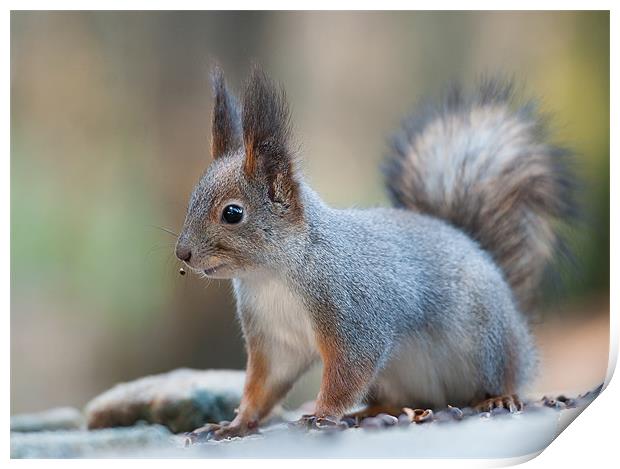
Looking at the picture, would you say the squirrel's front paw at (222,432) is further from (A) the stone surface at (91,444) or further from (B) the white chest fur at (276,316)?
(B) the white chest fur at (276,316)

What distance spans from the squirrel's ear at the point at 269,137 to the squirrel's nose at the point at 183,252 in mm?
197

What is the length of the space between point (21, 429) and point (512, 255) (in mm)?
1376

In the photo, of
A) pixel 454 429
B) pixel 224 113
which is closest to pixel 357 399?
pixel 454 429

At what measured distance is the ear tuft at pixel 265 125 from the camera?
1840mm

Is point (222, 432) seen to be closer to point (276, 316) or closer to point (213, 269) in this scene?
point (276, 316)

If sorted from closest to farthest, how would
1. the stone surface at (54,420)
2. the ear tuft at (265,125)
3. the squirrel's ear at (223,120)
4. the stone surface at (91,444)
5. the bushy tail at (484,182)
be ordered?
the ear tuft at (265,125), the squirrel's ear at (223,120), the stone surface at (91,444), the bushy tail at (484,182), the stone surface at (54,420)

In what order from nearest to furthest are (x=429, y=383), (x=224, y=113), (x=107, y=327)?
(x=224, y=113) < (x=429, y=383) < (x=107, y=327)

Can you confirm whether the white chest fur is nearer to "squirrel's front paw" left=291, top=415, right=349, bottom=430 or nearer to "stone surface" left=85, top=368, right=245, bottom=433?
"squirrel's front paw" left=291, top=415, right=349, bottom=430

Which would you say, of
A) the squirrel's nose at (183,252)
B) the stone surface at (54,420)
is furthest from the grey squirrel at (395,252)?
the stone surface at (54,420)

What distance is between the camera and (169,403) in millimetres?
2555

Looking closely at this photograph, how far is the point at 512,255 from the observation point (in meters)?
2.54

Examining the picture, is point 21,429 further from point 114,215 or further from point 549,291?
point 549,291

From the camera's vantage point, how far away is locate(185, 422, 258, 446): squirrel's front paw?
216 centimetres
